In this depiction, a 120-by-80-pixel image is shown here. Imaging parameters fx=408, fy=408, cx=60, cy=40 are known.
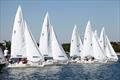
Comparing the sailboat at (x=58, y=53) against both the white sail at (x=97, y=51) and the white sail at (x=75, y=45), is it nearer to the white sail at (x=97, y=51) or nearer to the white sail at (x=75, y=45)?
the white sail at (x=75, y=45)

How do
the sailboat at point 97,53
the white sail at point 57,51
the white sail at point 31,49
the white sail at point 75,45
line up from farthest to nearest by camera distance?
the white sail at point 75,45
the sailboat at point 97,53
the white sail at point 57,51
the white sail at point 31,49

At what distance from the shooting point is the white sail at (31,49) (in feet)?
203

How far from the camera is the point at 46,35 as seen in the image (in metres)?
70.5

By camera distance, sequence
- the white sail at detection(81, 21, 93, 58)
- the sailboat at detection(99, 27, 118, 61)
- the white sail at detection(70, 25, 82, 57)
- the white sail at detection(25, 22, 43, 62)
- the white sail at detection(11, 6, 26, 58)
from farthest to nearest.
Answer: the sailboat at detection(99, 27, 118, 61) < the white sail at detection(70, 25, 82, 57) < the white sail at detection(81, 21, 93, 58) < the white sail at detection(11, 6, 26, 58) < the white sail at detection(25, 22, 43, 62)

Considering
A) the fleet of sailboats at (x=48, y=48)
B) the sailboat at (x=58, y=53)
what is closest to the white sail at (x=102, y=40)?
the fleet of sailboats at (x=48, y=48)

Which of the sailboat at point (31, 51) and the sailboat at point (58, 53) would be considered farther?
the sailboat at point (58, 53)

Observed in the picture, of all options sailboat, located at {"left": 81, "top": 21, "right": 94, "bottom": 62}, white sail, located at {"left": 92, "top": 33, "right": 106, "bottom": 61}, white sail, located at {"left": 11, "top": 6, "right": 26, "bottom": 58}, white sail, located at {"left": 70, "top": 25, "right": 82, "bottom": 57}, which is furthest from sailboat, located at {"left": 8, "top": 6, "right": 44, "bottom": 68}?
white sail, located at {"left": 92, "top": 33, "right": 106, "bottom": 61}

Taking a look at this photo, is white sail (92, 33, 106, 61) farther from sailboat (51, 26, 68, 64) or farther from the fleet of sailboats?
sailboat (51, 26, 68, 64)

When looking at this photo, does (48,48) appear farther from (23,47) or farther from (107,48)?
(107,48)

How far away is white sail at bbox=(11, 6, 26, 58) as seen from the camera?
204 ft

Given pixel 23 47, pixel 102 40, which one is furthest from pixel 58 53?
pixel 102 40

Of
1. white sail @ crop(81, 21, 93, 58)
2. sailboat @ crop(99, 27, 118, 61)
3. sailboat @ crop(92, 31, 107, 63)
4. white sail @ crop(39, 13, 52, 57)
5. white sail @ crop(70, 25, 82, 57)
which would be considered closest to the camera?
white sail @ crop(39, 13, 52, 57)

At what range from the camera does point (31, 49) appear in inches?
2452

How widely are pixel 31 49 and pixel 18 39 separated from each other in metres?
2.65
